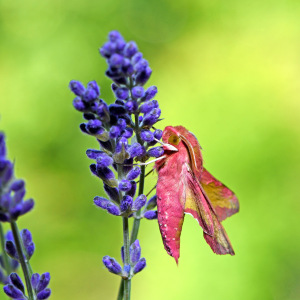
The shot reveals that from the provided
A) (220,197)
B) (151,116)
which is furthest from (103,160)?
(220,197)

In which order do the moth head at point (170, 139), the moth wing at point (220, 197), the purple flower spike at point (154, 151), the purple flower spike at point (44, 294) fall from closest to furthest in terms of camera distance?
the purple flower spike at point (44, 294) < the purple flower spike at point (154, 151) < the moth head at point (170, 139) < the moth wing at point (220, 197)

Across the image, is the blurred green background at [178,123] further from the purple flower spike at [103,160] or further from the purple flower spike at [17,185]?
the purple flower spike at [17,185]

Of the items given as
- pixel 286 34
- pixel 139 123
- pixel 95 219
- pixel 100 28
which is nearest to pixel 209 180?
pixel 139 123

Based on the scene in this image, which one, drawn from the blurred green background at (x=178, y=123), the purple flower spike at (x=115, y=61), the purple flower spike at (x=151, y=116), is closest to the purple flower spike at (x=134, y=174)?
the purple flower spike at (x=151, y=116)

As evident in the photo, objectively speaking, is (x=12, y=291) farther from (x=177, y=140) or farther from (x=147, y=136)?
(x=177, y=140)

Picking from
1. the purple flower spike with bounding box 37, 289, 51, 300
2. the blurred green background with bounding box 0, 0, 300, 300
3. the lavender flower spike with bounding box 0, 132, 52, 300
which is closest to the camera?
the lavender flower spike with bounding box 0, 132, 52, 300

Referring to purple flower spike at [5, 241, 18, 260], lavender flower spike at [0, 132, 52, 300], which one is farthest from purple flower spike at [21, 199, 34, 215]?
purple flower spike at [5, 241, 18, 260]

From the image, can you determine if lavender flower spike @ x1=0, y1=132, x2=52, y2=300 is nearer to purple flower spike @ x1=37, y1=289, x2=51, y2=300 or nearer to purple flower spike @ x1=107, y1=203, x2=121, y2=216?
purple flower spike @ x1=37, y1=289, x2=51, y2=300
